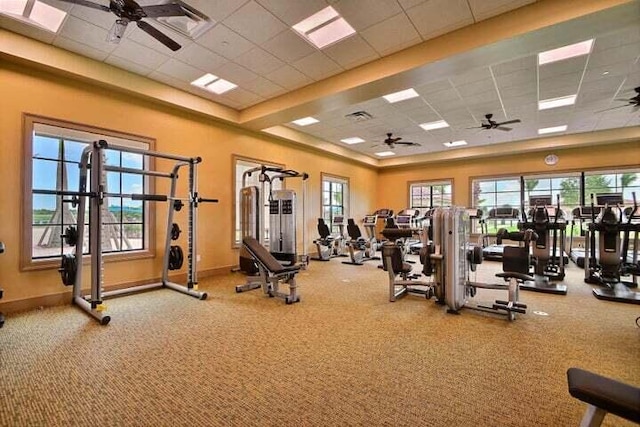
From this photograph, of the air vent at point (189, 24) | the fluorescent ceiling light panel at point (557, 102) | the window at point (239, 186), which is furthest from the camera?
the window at point (239, 186)

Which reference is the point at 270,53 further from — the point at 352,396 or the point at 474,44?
the point at 352,396

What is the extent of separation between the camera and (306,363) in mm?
2521

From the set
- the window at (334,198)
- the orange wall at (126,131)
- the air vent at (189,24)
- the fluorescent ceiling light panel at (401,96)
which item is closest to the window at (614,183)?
the fluorescent ceiling light panel at (401,96)

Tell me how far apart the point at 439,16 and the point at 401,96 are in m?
2.35

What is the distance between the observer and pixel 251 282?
194 inches

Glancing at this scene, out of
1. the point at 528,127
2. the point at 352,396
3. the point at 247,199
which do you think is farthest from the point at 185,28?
the point at 528,127

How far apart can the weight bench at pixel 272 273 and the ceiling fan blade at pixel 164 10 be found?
2.92 meters

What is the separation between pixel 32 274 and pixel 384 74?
5.50 m

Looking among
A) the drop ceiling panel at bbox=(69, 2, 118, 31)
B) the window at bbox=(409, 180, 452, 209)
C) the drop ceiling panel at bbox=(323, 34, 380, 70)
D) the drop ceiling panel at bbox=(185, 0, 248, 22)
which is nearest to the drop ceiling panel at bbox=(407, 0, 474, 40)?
the drop ceiling panel at bbox=(323, 34, 380, 70)

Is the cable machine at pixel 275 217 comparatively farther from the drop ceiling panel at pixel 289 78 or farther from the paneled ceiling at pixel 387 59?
the drop ceiling panel at pixel 289 78

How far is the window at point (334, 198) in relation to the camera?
32.1ft

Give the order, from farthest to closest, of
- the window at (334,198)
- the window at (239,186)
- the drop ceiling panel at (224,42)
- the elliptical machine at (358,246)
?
the window at (334,198) → the elliptical machine at (358,246) → the window at (239,186) → the drop ceiling panel at (224,42)

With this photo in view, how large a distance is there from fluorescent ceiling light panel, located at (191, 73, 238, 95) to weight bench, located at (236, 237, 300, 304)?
274 centimetres

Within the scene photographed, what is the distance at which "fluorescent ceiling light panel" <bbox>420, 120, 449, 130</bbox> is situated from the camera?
734 cm
